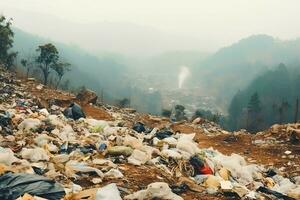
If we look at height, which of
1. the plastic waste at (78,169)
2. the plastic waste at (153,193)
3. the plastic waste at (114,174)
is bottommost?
the plastic waste at (114,174)

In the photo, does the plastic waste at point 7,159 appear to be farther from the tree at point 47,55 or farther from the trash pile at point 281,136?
the tree at point 47,55

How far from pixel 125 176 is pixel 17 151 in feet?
6.09

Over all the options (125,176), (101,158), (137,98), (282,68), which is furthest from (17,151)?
(137,98)

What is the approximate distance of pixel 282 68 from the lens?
132 meters

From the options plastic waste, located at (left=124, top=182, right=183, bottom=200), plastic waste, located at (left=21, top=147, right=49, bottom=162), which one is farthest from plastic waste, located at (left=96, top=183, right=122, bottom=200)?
plastic waste, located at (left=21, top=147, right=49, bottom=162)

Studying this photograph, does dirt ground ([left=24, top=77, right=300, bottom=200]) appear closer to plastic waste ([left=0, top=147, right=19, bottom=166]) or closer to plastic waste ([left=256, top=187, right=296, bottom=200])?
plastic waste ([left=0, top=147, right=19, bottom=166])

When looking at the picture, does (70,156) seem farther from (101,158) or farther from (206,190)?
(206,190)

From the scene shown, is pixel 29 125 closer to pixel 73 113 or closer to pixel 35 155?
pixel 35 155

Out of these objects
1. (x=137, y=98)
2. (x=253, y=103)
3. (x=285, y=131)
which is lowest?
(x=137, y=98)

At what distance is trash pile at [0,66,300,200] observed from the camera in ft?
16.1

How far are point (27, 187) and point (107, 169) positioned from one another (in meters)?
2.19

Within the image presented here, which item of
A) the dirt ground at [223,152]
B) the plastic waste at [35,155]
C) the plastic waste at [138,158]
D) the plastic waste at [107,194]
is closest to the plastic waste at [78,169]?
the dirt ground at [223,152]

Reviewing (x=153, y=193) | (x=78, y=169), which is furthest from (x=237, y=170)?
(x=153, y=193)

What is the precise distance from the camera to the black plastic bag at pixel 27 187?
4.62m
